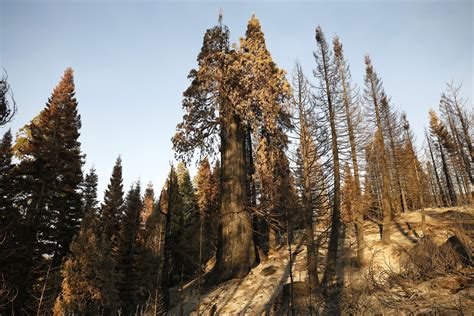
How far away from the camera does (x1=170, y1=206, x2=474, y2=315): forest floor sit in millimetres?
6789

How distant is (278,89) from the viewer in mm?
14070

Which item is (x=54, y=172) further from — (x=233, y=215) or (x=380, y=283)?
(x=380, y=283)

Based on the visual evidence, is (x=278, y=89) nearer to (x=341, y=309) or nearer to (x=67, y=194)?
(x=341, y=309)

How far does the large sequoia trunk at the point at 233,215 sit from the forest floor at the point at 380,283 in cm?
60

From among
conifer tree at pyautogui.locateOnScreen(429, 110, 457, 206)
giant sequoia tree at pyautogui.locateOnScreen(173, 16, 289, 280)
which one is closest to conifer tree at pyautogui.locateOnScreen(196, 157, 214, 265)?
giant sequoia tree at pyautogui.locateOnScreen(173, 16, 289, 280)

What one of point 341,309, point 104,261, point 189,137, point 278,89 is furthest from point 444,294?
point 104,261

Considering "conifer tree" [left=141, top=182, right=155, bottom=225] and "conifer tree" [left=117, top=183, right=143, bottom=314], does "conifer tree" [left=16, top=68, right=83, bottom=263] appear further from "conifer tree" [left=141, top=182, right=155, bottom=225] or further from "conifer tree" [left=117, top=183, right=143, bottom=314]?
"conifer tree" [left=141, top=182, right=155, bottom=225]

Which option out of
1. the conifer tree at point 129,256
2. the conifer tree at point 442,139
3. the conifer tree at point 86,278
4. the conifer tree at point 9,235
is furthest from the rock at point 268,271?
the conifer tree at point 442,139

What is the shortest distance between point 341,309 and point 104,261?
47.2 ft

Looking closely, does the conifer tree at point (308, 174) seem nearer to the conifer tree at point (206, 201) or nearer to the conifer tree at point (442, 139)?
the conifer tree at point (206, 201)

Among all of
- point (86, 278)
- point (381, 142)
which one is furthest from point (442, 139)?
point (86, 278)

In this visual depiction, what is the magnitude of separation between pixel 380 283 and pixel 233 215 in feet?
19.8

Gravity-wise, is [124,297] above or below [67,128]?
below

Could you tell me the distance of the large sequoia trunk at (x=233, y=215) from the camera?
12164 millimetres
